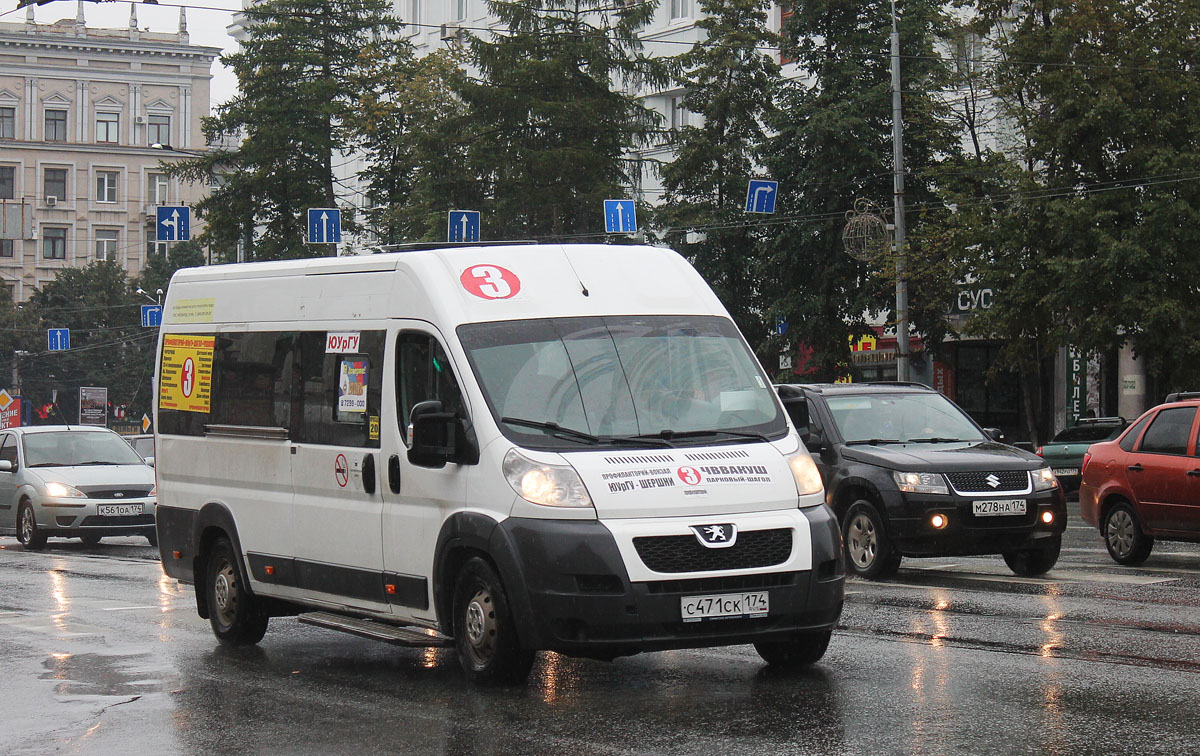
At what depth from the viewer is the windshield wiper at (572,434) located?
28.3 feet

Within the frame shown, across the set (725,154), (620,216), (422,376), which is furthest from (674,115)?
(422,376)

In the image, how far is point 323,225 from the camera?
4159 cm

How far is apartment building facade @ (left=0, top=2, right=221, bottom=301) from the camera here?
105 meters

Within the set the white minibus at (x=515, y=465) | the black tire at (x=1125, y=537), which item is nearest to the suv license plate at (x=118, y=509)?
the white minibus at (x=515, y=465)

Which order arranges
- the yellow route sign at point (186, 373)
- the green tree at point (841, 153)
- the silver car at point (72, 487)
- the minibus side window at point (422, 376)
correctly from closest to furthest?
the minibus side window at point (422, 376) < the yellow route sign at point (186, 373) < the silver car at point (72, 487) < the green tree at point (841, 153)

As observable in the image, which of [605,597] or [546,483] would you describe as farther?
[546,483]

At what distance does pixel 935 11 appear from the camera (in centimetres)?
4206

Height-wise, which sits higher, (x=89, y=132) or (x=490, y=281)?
(x=89, y=132)

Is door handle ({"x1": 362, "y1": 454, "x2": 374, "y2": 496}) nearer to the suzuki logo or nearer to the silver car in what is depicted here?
the suzuki logo

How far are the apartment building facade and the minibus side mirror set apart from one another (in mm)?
98606

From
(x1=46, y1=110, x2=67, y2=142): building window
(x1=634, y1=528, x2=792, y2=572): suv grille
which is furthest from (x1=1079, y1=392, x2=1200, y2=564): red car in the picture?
(x1=46, y1=110, x2=67, y2=142): building window

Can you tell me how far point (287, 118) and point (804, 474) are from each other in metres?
46.3

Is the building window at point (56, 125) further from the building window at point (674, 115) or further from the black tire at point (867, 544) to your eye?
the black tire at point (867, 544)

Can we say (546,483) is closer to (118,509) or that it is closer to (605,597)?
(605,597)
